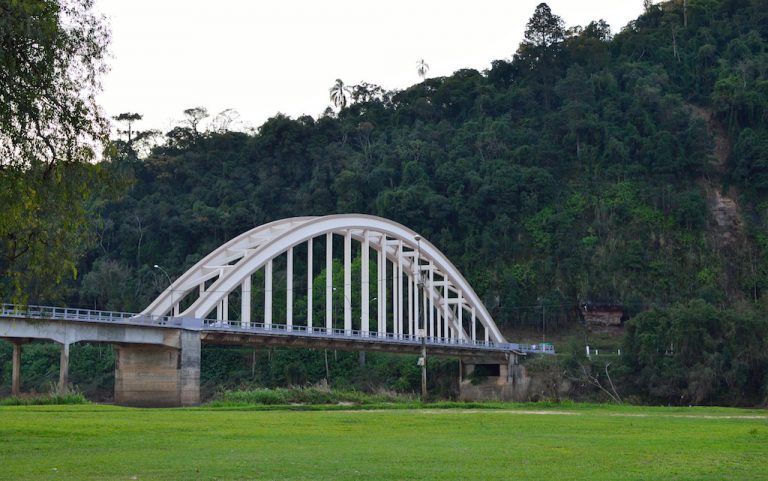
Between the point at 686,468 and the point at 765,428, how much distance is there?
27.9 ft

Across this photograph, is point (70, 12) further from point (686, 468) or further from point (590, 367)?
point (590, 367)

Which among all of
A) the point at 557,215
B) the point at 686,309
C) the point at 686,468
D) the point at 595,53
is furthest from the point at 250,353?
the point at 686,468

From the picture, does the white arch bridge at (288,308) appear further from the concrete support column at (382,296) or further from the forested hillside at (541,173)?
the forested hillside at (541,173)

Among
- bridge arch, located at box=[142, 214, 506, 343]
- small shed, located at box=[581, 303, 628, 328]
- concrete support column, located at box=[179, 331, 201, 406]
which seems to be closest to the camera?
concrete support column, located at box=[179, 331, 201, 406]

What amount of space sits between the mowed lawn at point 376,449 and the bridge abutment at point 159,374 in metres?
27.3

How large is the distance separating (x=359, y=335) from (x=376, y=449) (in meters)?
47.8

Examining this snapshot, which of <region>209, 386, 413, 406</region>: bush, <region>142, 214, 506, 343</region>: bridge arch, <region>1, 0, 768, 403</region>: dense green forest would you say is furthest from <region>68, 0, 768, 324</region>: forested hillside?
<region>209, 386, 413, 406</region>: bush

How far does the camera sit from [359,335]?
207 feet

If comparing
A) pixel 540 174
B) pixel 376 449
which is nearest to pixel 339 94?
pixel 540 174

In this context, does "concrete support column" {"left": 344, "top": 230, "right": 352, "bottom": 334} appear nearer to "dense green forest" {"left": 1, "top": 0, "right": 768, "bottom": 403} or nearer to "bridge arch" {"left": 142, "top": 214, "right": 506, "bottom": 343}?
"bridge arch" {"left": 142, "top": 214, "right": 506, "bottom": 343}

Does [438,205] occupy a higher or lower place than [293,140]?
lower

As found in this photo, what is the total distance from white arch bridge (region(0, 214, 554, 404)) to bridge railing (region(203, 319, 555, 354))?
91 mm

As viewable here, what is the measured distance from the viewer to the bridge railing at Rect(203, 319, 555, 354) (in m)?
53.9

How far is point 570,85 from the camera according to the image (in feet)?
306
